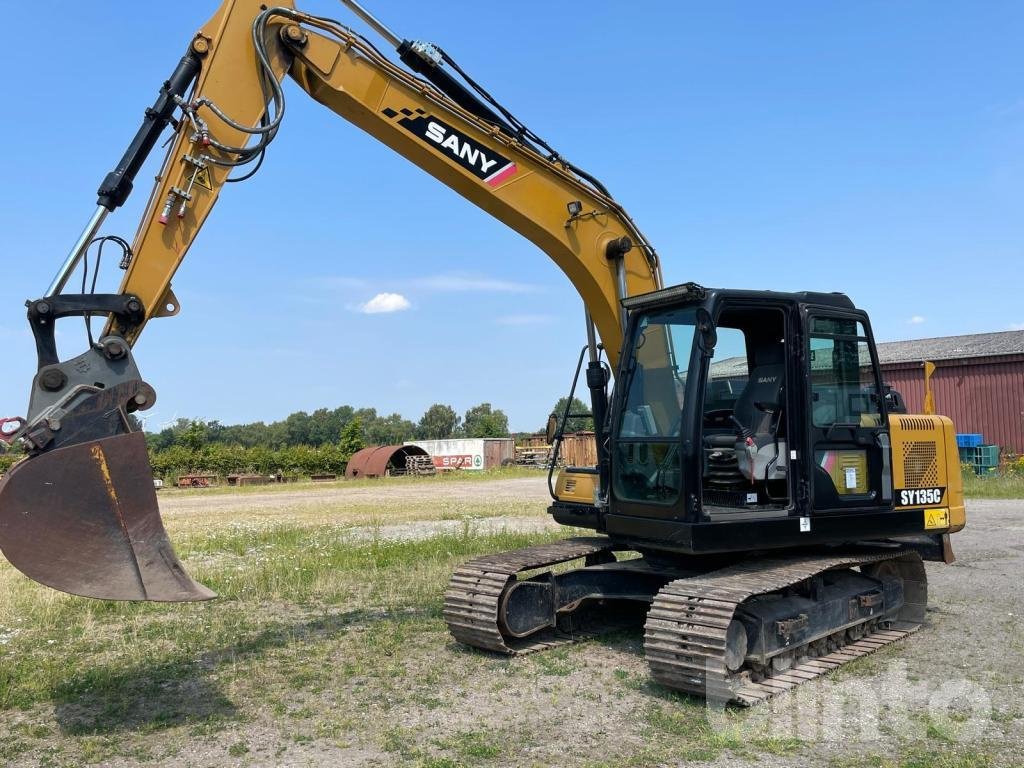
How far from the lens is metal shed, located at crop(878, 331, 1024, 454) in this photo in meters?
27.0

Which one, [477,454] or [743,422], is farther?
[477,454]

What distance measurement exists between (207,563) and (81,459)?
7852 mm

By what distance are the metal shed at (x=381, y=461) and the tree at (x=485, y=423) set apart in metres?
38.3

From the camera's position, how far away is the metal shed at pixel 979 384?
88.6 ft

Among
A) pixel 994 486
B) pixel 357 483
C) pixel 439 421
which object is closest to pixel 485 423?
pixel 439 421

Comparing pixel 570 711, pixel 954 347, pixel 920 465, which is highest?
pixel 954 347

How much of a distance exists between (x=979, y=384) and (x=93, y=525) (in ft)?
92.7

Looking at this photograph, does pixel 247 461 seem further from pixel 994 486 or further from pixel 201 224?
pixel 201 224

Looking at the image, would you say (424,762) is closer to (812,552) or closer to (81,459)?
(81,459)

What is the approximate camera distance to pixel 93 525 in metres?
5.03

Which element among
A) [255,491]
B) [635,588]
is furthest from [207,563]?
[255,491]

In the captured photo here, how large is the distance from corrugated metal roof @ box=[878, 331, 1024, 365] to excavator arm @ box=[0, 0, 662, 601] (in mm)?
22912

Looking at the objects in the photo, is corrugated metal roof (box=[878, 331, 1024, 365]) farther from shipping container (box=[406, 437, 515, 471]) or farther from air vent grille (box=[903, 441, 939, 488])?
shipping container (box=[406, 437, 515, 471])

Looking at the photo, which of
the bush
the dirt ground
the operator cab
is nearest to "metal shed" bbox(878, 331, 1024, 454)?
the dirt ground
